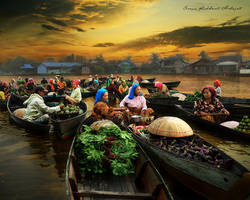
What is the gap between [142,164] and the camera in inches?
135

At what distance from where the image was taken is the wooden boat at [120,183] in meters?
2.73

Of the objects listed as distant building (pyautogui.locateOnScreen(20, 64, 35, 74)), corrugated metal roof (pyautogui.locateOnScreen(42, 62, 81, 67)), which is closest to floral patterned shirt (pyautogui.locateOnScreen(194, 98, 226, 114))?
corrugated metal roof (pyautogui.locateOnScreen(42, 62, 81, 67))

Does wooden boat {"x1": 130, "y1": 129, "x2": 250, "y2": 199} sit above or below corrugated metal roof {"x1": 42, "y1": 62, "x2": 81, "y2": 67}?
below

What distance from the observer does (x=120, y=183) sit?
11.3 ft

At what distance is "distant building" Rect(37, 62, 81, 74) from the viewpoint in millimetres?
43562

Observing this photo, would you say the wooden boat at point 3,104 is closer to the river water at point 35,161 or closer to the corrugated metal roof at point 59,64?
the river water at point 35,161

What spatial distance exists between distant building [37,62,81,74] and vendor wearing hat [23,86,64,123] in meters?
37.2

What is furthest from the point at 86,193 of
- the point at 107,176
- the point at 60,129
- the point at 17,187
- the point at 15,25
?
the point at 15,25

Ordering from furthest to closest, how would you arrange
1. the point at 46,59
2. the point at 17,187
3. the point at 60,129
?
the point at 46,59
the point at 60,129
the point at 17,187

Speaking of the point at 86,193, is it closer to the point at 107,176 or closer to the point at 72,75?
the point at 107,176

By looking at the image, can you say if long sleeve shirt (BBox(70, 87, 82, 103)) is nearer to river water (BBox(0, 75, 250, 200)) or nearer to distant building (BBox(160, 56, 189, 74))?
river water (BBox(0, 75, 250, 200))

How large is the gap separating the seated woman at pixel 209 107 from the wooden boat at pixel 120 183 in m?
3.47

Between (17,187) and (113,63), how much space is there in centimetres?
4353

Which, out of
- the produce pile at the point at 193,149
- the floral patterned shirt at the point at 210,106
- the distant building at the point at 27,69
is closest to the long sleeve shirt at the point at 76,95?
the floral patterned shirt at the point at 210,106
